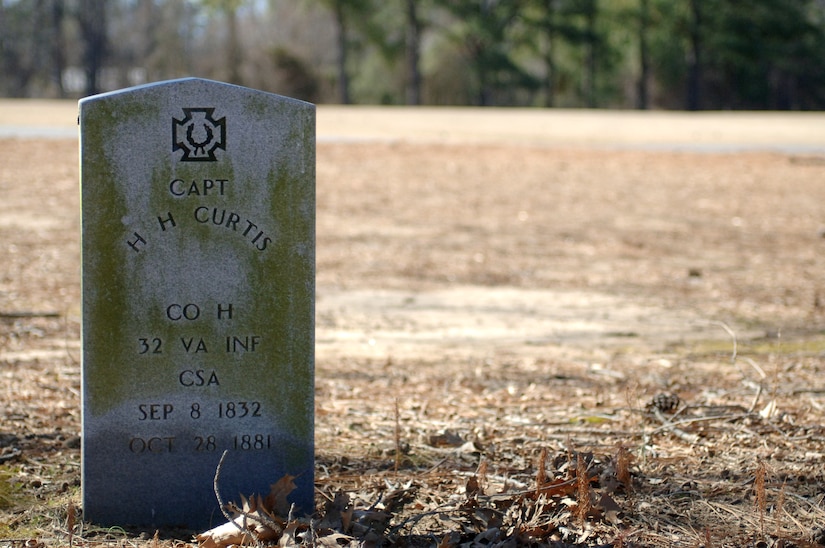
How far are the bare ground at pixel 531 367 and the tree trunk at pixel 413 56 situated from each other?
124ft

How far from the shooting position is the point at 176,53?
213 ft

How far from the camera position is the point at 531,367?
5.56m

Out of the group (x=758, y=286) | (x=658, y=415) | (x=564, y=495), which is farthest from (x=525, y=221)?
(x=564, y=495)

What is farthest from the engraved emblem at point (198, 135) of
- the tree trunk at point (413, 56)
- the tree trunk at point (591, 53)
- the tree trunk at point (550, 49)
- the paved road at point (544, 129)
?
the tree trunk at point (591, 53)

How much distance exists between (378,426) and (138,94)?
191 centimetres

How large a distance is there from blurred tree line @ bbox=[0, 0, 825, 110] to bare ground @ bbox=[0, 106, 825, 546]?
3755 centimetres

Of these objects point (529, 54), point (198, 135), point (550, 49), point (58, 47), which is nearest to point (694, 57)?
point (550, 49)

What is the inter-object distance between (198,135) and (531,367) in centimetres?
286

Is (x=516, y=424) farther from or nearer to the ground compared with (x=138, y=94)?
nearer to the ground

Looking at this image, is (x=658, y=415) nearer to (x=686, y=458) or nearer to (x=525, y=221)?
(x=686, y=458)

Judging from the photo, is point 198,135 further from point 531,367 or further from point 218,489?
point 531,367

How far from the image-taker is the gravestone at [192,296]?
3.20m

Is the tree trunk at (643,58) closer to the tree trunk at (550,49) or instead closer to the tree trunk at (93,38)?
the tree trunk at (550,49)

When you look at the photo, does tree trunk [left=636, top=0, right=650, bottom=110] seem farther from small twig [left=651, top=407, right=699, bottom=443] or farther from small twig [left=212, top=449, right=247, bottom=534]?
small twig [left=212, top=449, right=247, bottom=534]
